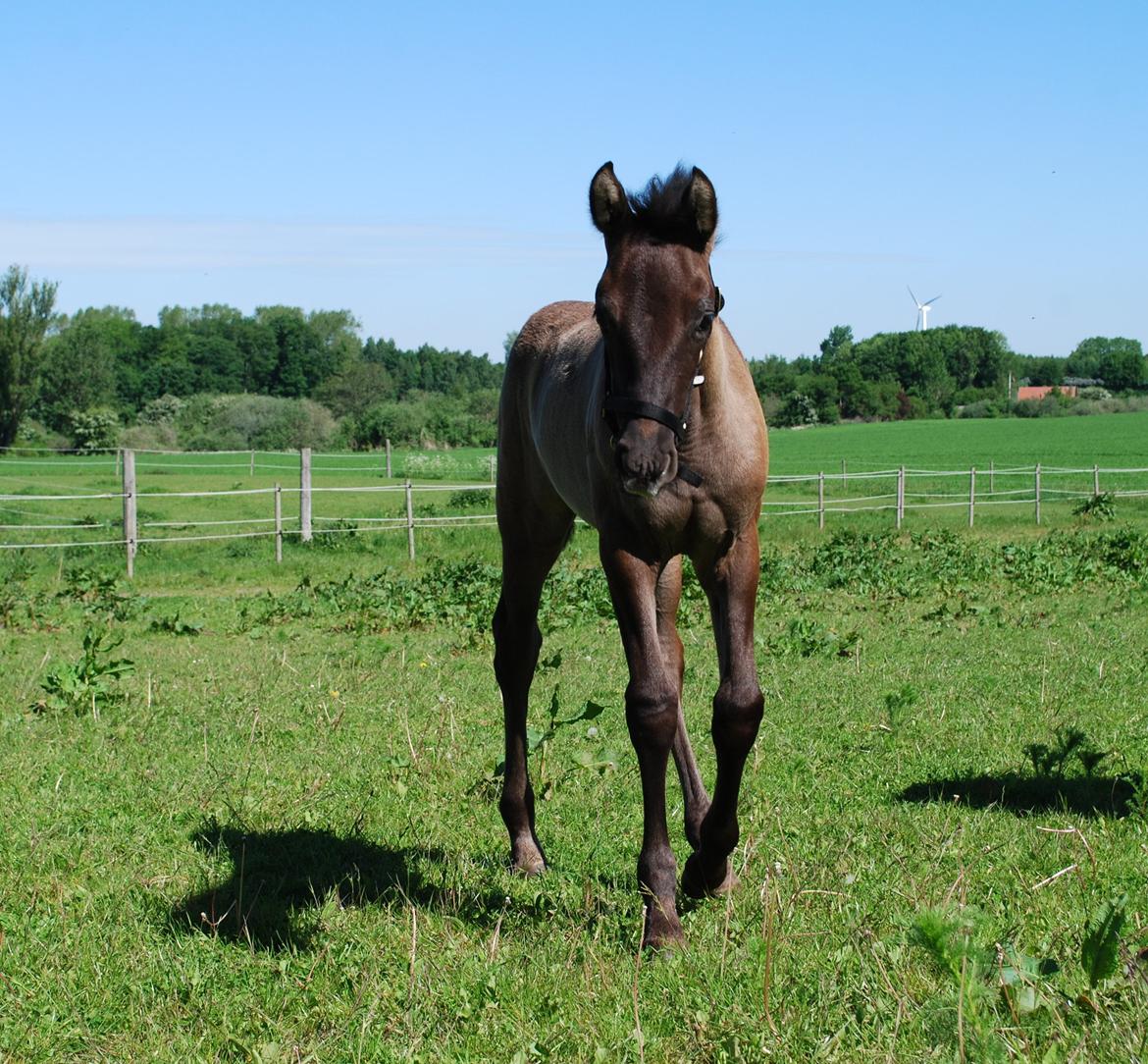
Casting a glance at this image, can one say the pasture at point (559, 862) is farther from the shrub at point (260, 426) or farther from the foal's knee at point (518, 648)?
the shrub at point (260, 426)

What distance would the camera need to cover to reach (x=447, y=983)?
3.53 m

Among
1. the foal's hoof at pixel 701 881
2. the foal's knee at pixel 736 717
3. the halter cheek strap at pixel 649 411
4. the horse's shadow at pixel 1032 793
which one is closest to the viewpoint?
the halter cheek strap at pixel 649 411

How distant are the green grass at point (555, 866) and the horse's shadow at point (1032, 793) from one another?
2cm

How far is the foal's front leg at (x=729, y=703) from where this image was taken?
163 inches

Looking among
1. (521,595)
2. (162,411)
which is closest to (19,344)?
(162,411)

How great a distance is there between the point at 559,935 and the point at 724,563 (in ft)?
4.58

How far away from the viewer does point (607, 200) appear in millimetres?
3932

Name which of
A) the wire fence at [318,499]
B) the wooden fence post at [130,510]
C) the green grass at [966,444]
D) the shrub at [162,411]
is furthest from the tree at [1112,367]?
the wooden fence post at [130,510]

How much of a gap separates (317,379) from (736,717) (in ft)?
379

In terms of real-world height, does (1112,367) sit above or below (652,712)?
above

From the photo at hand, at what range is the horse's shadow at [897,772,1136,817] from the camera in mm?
5160

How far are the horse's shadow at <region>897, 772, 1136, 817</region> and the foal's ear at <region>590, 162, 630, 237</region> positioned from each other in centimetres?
285

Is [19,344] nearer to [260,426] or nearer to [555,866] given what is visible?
[260,426]

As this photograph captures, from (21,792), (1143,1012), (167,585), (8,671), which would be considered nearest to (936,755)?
(1143,1012)
